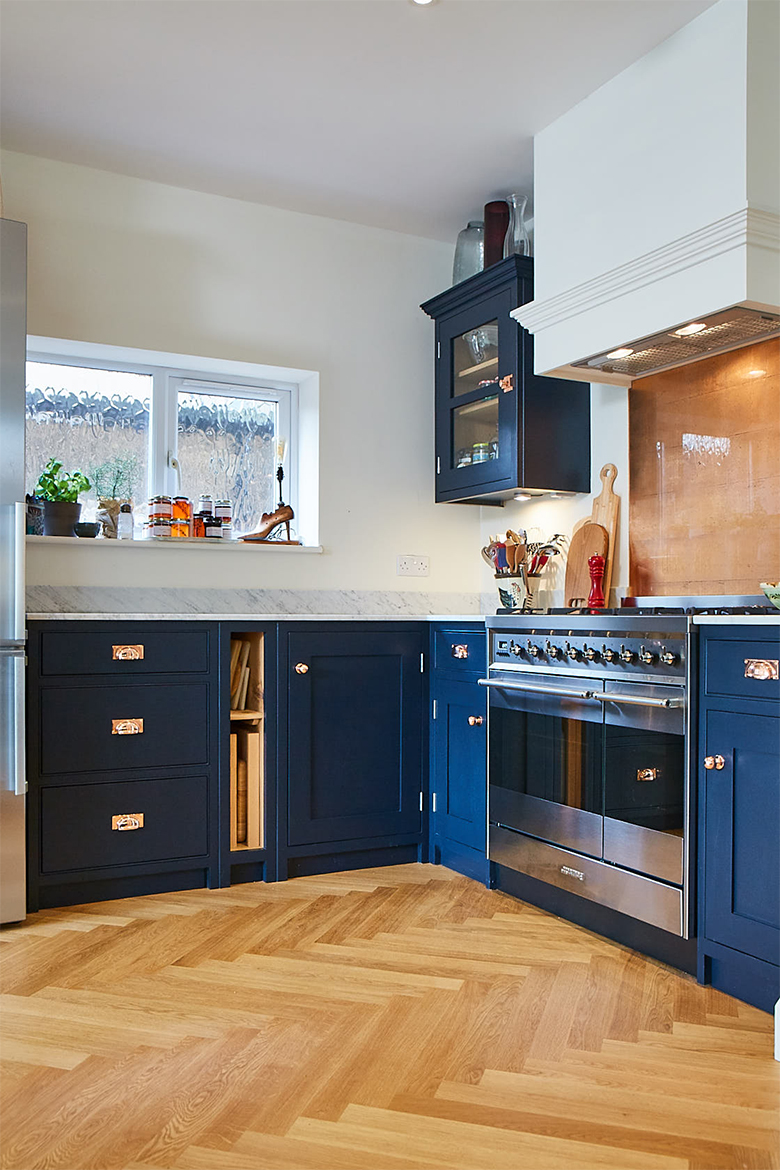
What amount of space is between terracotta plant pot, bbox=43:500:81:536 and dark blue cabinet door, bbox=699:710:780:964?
2213 millimetres

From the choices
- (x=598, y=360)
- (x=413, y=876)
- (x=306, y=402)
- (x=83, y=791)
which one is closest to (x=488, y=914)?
(x=413, y=876)

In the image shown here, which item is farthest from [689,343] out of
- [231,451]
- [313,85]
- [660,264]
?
[231,451]

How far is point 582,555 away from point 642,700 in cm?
98

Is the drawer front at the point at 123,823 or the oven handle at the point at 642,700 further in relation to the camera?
the drawer front at the point at 123,823

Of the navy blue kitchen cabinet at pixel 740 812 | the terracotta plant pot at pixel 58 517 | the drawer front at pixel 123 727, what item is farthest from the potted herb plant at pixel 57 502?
the navy blue kitchen cabinet at pixel 740 812

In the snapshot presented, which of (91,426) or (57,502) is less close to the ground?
(91,426)

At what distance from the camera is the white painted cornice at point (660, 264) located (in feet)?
7.95

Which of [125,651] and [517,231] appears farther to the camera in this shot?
[517,231]

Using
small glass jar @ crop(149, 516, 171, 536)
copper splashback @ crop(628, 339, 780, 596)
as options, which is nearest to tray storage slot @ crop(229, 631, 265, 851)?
small glass jar @ crop(149, 516, 171, 536)

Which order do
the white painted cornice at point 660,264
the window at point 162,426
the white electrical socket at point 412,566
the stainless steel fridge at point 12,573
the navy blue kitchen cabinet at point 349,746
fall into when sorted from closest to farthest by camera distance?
the white painted cornice at point 660,264, the stainless steel fridge at point 12,573, the navy blue kitchen cabinet at point 349,746, the window at point 162,426, the white electrical socket at point 412,566

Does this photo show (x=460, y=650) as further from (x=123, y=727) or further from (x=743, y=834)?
(x=743, y=834)

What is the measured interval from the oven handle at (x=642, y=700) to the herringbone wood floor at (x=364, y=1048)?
68 cm

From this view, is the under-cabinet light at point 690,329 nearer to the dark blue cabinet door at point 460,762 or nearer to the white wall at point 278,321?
the dark blue cabinet door at point 460,762

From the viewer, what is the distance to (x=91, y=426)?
11.8 feet
